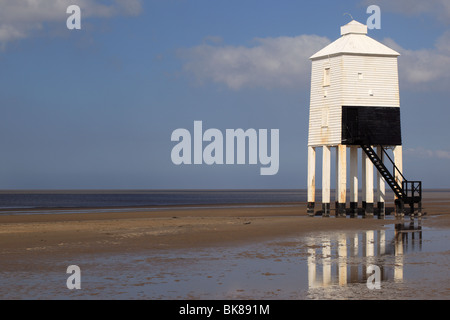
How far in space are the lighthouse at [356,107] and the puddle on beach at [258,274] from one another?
49.9 ft

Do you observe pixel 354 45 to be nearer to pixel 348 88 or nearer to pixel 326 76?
pixel 326 76

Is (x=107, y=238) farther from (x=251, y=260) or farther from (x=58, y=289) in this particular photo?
(x=58, y=289)

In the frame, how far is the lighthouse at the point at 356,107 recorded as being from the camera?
37625 millimetres

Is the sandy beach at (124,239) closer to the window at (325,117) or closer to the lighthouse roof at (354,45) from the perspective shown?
the window at (325,117)

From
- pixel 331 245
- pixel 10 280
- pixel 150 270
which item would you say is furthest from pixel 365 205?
pixel 10 280

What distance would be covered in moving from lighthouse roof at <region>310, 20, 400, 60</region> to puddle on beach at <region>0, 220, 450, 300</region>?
17223 millimetres

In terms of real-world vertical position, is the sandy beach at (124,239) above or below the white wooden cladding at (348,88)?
→ below

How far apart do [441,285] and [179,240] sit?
478 inches

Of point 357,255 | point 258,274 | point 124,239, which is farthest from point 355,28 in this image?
point 258,274

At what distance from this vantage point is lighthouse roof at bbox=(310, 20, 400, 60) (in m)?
37.9

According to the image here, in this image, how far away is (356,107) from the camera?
3759 cm

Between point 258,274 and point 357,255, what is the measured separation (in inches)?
201

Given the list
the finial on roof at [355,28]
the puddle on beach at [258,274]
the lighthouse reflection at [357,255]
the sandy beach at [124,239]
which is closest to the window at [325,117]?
the finial on roof at [355,28]

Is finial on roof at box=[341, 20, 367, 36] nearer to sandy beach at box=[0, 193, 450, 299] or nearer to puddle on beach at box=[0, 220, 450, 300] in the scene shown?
sandy beach at box=[0, 193, 450, 299]
